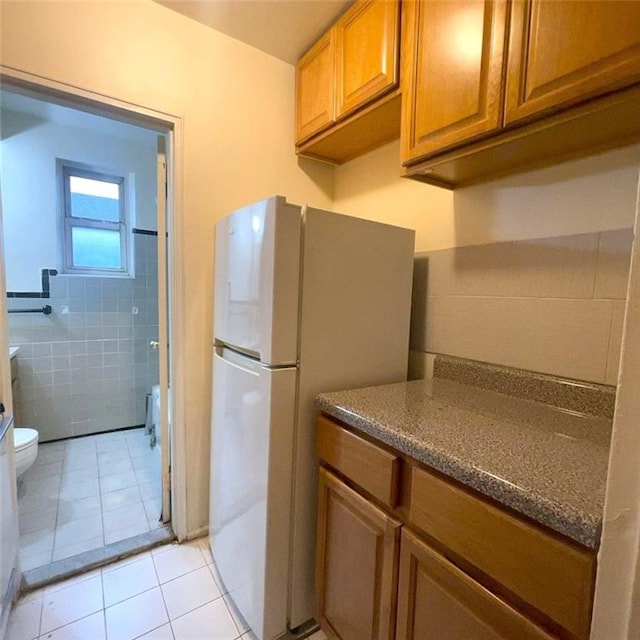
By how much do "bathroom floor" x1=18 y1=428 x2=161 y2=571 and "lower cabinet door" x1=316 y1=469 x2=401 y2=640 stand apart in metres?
1.10

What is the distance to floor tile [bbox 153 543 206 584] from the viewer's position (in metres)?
1.48

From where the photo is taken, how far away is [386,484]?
0.87m

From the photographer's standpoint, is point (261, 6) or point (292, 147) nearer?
point (261, 6)

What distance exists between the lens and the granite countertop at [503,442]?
22.5 inches

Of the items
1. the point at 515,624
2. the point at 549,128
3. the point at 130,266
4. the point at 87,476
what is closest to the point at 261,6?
the point at 549,128

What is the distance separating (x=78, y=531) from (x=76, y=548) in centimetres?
13

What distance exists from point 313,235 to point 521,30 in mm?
729

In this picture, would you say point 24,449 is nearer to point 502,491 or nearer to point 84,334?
point 84,334

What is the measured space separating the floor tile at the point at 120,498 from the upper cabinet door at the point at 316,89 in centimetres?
219

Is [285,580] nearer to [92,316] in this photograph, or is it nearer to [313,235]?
[313,235]

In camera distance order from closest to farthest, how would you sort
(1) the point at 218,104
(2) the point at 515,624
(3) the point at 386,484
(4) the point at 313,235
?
1. (2) the point at 515,624
2. (3) the point at 386,484
3. (4) the point at 313,235
4. (1) the point at 218,104

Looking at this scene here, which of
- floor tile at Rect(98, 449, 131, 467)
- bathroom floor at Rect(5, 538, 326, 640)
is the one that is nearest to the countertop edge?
bathroom floor at Rect(5, 538, 326, 640)

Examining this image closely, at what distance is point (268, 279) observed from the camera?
Result: 1068mm

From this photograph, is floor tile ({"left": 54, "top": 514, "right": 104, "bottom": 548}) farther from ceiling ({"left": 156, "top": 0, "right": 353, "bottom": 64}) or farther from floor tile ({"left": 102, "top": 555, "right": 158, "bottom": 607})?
ceiling ({"left": 156, "top": 0, "right": 353, "bottom": 64})
